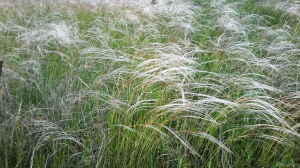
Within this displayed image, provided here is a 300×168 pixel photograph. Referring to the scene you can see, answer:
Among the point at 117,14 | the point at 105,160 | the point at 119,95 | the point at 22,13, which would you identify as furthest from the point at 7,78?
the point at 117,14

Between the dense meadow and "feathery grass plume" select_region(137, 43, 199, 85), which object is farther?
"feathery grass plume" select_region(137, 43, 199, 85)

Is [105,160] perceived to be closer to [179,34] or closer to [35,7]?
[179,34]

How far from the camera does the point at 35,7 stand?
3.02 metres

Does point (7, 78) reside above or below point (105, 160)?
above

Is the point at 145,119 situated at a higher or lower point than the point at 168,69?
lower

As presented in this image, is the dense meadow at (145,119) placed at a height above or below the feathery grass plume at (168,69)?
below

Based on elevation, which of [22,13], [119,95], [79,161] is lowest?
[79,161]

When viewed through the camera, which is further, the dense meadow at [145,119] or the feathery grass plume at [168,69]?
the feathery grass plume at [168,69]

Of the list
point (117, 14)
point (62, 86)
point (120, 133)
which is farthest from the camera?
point (117, 14)

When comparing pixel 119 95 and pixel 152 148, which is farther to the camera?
pixel 119 95

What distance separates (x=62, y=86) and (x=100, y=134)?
41 centimetres

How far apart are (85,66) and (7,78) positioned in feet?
1.33

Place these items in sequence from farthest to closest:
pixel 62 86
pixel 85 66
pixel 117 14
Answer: pixel 117 14 < pixel 85 66 < pixel 62 86

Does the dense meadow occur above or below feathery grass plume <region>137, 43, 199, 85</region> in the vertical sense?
below
